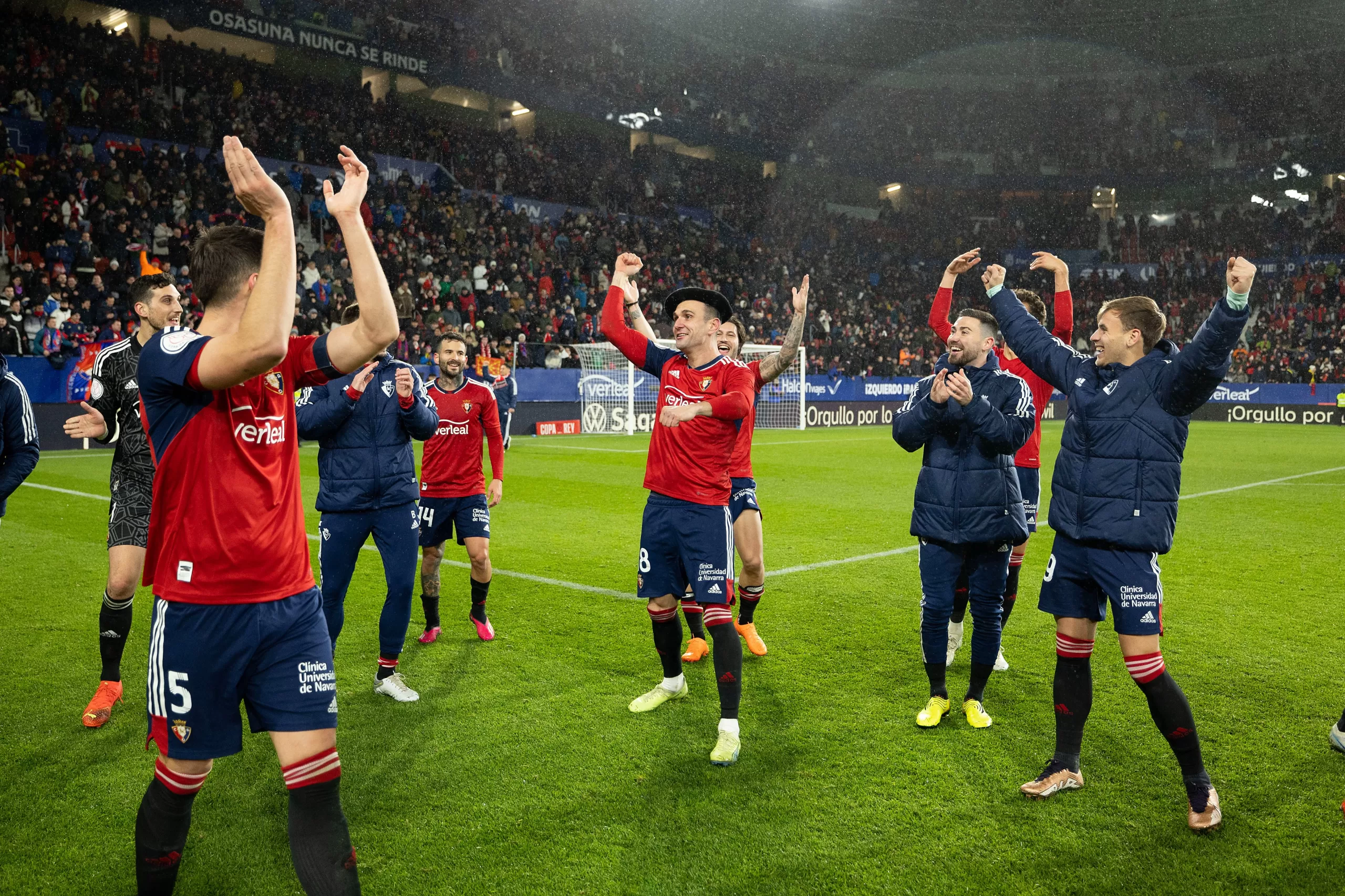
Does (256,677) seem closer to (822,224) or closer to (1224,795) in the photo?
(1224,795)

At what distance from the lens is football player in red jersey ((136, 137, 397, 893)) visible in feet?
8.96

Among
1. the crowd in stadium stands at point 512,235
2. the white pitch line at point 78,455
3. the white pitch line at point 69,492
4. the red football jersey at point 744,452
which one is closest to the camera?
the red football jersey at point 744,452

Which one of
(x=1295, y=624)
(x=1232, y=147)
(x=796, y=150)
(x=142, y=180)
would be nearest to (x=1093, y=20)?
(x=1232, y=147)

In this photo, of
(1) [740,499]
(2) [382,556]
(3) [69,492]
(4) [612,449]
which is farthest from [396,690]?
(4) [612,449]

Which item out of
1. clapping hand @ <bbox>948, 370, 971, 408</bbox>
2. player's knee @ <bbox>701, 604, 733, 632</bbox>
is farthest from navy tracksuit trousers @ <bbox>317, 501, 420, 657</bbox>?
clapping hand @ <bbox>948, 370, 971, 408</bbox>

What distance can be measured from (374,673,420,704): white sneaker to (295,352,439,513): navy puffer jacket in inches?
41.2

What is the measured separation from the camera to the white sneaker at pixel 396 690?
224 inches

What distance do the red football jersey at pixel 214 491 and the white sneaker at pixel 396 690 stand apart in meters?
2.98

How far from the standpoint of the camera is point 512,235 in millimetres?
34312

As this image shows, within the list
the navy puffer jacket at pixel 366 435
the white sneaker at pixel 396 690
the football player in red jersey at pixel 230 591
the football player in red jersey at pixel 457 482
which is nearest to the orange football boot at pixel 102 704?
the white sneaker at pixel 396 690

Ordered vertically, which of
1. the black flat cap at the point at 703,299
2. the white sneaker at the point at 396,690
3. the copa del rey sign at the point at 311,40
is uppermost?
the copa del rey sign at the point at 311,40

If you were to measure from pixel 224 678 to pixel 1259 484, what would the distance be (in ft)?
60.1

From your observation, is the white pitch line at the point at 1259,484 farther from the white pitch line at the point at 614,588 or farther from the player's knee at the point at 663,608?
the player's knee at the point at 663,608

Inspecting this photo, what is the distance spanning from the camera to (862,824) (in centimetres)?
407
